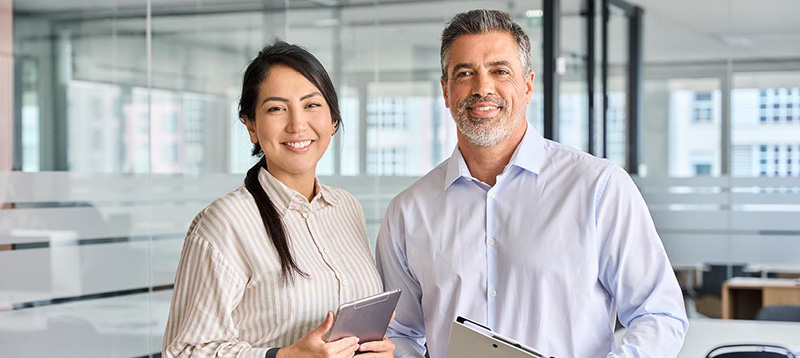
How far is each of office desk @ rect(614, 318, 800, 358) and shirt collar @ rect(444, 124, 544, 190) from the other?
2.78 meters

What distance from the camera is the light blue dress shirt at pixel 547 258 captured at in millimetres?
Answer: 2141

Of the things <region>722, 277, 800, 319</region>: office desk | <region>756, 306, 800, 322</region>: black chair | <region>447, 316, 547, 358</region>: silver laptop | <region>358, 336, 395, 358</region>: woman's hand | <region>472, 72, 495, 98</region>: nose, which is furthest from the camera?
<region>722, 277, 800, 319</region>: office desk

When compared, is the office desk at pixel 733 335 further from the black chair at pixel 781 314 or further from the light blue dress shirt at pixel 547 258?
the light blue dress shirt at pixel 547 258

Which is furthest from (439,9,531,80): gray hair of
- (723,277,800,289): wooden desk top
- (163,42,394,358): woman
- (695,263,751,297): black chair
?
(695,263,751,297): black chair

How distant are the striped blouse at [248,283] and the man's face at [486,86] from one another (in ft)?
1.43

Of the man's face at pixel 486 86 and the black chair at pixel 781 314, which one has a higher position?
the man's face at pixel 486 86

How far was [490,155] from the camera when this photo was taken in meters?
2.29

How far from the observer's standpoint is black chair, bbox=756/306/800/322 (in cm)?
620

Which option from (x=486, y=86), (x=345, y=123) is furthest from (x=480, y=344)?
(x=345, y=123)

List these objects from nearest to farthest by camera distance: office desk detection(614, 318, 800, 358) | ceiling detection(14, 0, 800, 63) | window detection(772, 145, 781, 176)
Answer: office desk detection(614, 318, 800, 358) < ceiling detection(14, 0, 800, 63) < window detection(772, 145, 781, 176)

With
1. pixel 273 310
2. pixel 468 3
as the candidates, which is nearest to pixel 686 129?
pixel 468 3

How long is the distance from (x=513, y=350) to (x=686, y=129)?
676 centimetres

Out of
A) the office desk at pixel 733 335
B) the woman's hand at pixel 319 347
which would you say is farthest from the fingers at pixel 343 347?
the office desk at pixel 733 335

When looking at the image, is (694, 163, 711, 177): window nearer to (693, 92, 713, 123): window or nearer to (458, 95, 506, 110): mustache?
(693, 92, 713, 123): window
